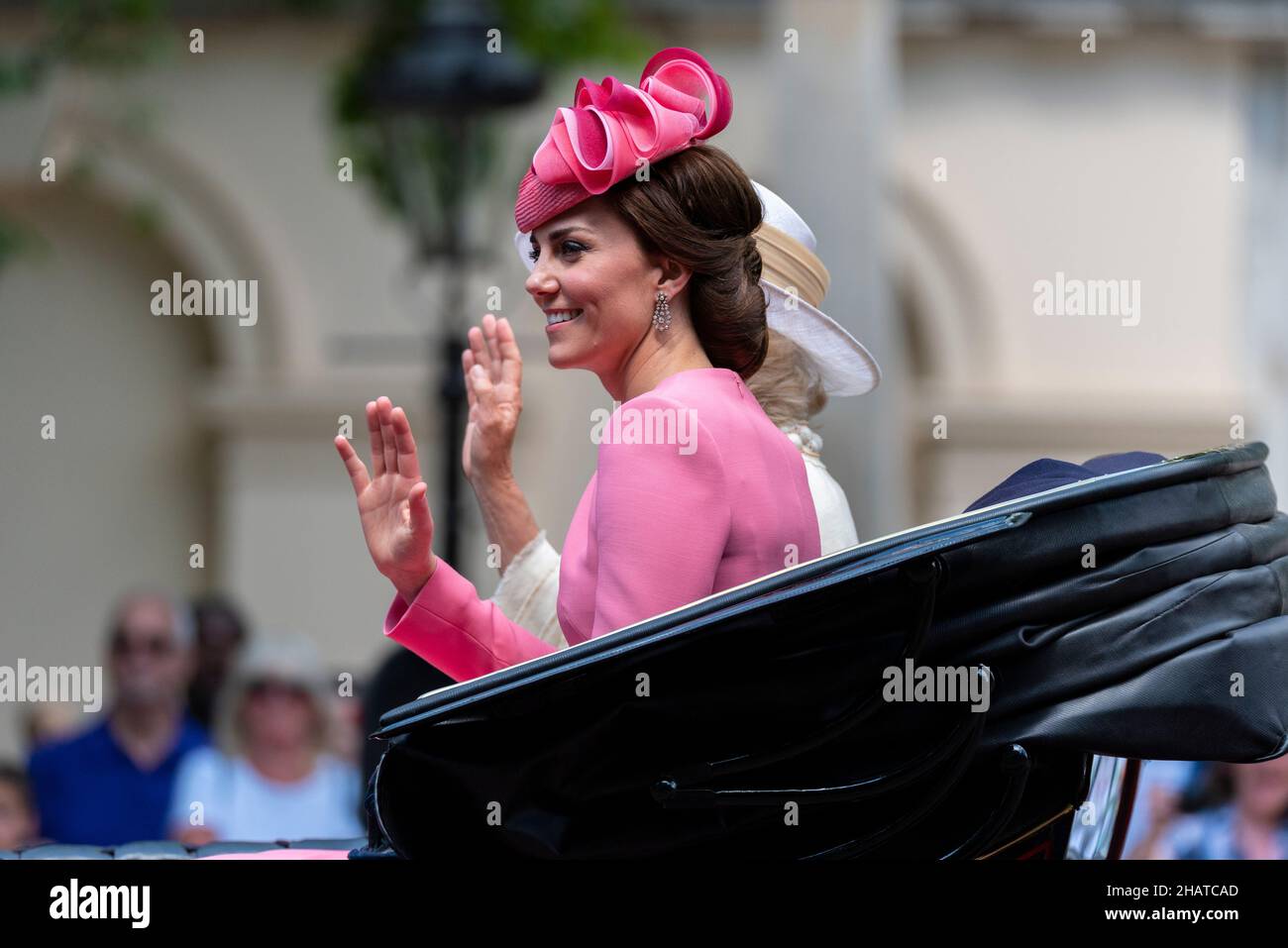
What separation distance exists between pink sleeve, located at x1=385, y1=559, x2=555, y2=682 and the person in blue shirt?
385cm

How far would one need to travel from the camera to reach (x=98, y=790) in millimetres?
6289

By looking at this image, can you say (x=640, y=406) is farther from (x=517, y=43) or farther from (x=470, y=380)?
(x=517, y=43)

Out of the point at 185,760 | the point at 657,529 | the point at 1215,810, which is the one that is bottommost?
the point at 1215,810

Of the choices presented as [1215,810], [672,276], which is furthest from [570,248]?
[1215,810]

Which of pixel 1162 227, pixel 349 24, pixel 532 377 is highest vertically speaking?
pixel 349 24

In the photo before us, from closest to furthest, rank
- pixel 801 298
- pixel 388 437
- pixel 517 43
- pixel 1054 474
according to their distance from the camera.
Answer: pixel 388 437 → pixel 1054 474 → pixel 801 298 → pixel 517 43

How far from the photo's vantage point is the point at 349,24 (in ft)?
38.8

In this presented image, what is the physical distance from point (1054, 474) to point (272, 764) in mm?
4262

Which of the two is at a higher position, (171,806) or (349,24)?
(349,24)

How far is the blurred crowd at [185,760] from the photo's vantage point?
6.18 m

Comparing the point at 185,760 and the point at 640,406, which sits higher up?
the point at 640,406
